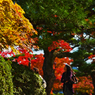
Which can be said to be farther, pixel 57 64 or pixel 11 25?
pixel 57 64

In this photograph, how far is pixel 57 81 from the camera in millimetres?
24906

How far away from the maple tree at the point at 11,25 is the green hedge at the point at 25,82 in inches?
49.2

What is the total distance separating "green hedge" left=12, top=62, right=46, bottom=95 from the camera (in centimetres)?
673

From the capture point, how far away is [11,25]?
6.15 metres

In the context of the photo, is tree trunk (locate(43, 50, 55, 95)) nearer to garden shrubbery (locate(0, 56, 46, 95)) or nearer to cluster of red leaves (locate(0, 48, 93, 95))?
cluster of red leaves (locate(0, 48, 93, 95))

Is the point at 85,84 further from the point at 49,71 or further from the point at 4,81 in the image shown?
the point at 4,81

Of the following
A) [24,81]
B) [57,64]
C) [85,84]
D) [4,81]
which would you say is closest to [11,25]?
[4,81]

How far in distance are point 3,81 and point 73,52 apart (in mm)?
11897

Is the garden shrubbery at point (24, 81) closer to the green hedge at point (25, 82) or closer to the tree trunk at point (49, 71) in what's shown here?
the green hedge at point (25, 82)

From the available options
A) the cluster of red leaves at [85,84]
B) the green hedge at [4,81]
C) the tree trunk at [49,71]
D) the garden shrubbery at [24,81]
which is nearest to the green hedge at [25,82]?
the garden shrubbery at [24,81]

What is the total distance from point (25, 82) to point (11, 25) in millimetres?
2509

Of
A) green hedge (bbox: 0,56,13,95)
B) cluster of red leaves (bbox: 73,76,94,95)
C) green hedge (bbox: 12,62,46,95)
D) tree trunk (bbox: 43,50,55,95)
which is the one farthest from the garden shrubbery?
cluster of red leaves (bbox: 73,76,94,95)

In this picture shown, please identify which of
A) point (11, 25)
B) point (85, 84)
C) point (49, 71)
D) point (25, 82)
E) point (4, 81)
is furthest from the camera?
point (85, 84)

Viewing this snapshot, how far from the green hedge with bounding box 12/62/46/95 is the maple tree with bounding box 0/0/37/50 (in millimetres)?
1250
